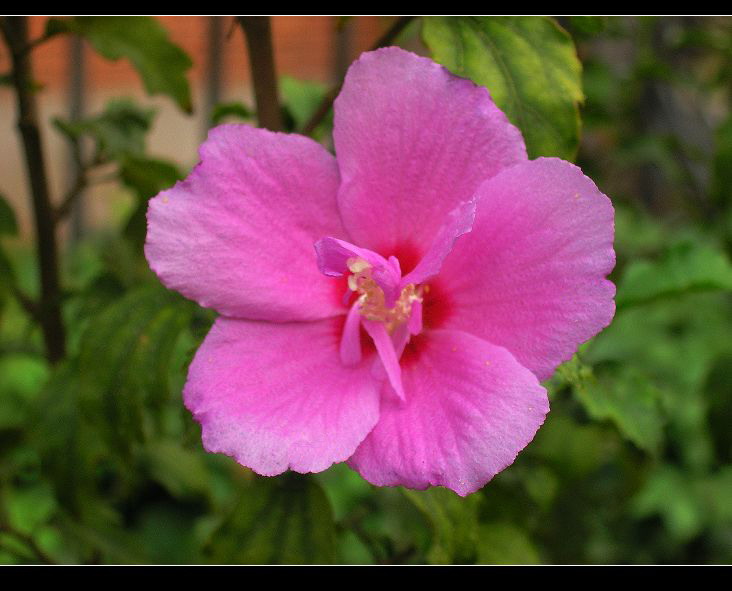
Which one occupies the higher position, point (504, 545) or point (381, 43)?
point (381, 43)

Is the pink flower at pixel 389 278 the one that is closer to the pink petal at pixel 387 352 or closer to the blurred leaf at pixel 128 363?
the pink petal at pixel 387 352

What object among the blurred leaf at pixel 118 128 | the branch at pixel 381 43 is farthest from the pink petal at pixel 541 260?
the blurred leaf at pixel 118 128

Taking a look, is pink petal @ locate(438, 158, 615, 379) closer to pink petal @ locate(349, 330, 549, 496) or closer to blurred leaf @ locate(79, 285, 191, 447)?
pink petal @ locate(349, 330, 549, 496)

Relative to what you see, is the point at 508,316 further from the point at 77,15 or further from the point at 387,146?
the point at 77,15

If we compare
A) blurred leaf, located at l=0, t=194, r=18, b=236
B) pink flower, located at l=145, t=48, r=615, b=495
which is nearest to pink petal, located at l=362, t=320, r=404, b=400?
pink flower, located at l=145, t=48, r=615, b=495

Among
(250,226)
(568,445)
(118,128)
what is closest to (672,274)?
(568,445)

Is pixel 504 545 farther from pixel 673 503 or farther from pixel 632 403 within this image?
pixel 673 503
